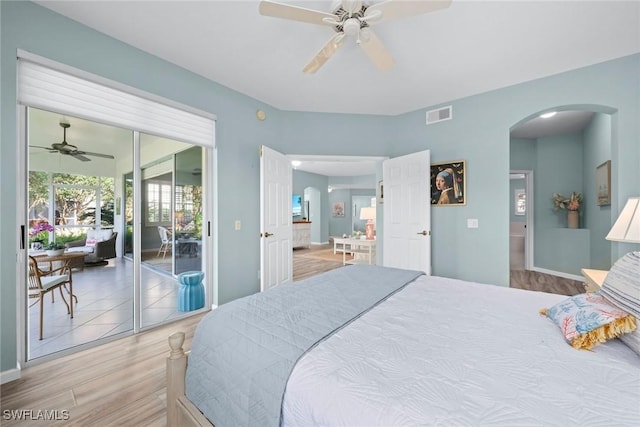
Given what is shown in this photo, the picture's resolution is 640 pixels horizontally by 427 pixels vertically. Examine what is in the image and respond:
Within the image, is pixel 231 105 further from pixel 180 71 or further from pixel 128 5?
pixel 128 5

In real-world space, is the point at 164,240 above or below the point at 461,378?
above

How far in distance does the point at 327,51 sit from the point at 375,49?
14.5 inches

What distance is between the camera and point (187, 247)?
389cm

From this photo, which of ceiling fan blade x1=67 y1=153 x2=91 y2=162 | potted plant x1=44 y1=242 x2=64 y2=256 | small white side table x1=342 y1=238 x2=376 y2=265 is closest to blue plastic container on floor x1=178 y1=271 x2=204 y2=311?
potted plant x1=44 y1=242 x2=64 y2=256

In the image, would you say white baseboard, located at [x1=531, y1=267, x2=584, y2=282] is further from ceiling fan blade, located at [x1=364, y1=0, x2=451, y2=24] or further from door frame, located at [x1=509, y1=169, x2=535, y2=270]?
ceiling fan blade, located at [x1=364, y1=0, x2=451, y2=24]

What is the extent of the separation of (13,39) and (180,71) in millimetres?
1170

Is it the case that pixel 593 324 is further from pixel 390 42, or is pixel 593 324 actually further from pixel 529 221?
pixel 529 221

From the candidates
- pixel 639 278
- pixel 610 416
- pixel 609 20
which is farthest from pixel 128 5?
pixel 609 20

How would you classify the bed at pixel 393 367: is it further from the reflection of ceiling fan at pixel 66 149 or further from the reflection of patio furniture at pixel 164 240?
the reflection of patio furniture at pixel 164 240

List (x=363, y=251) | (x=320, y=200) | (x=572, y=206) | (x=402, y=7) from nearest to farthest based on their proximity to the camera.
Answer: (x=402, y=7)
(x=572, y=206)
(x=363, y=251)
(x=320, y=200)

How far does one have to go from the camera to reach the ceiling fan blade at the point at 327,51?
6.26 ft

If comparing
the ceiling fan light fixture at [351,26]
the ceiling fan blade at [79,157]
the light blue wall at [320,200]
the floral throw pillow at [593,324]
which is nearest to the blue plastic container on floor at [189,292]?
the ceiling fan blade at [79,157]

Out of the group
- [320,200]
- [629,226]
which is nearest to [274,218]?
[629,226]

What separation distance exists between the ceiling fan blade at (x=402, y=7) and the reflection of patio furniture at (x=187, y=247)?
10.9 feet
